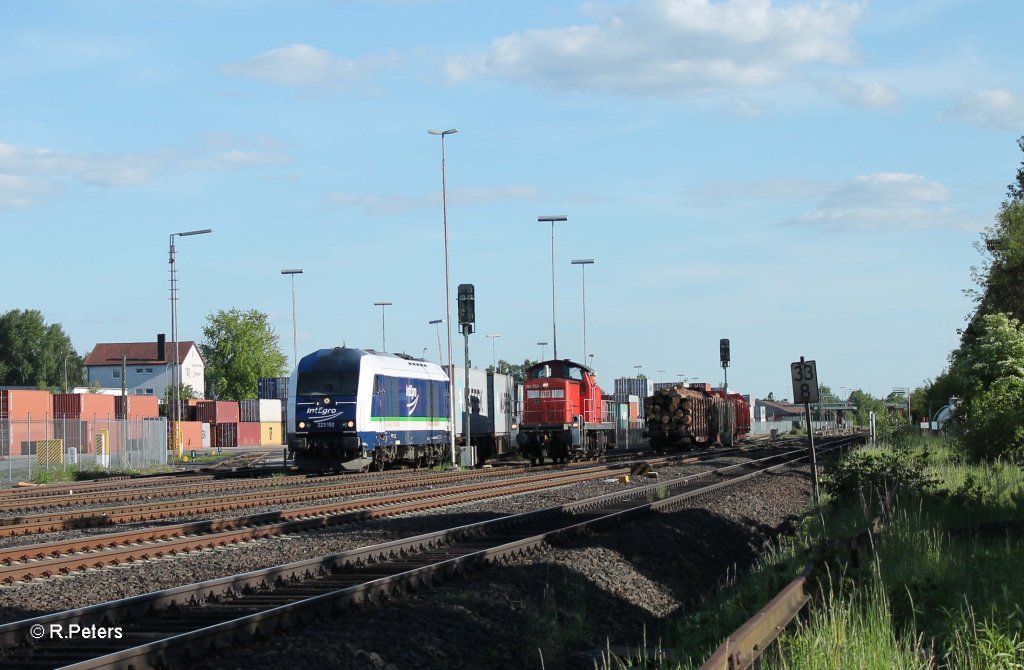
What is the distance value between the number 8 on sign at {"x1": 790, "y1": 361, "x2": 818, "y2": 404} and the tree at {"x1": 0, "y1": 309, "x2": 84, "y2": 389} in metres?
146

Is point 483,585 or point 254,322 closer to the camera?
point 483,585

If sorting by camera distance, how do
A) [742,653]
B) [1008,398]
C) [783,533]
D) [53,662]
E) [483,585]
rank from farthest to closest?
[1008,398]
[783,533]
[483,585]
[53,662]
[742,653]

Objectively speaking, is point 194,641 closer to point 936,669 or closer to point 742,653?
point 742,653

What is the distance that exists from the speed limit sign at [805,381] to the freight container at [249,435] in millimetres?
80449

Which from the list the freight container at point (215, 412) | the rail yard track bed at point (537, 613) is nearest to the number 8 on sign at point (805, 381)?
the rail yard track bed at point (537, 613)

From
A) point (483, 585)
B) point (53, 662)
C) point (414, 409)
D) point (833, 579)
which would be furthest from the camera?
point (414, 409)

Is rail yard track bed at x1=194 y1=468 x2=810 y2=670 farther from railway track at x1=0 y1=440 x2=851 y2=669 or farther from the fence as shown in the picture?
the fence

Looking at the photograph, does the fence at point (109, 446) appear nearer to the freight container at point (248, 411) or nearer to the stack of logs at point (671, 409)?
the stack of logs at point (671, 409)

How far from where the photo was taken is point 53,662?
8.37m

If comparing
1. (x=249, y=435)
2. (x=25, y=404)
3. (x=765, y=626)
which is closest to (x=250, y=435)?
(x=249, y=435)

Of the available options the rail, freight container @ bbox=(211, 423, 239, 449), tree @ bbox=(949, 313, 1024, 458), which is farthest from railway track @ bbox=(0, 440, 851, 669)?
freight container @ bbox=(211, 423, 239, 449)

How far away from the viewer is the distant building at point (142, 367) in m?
143

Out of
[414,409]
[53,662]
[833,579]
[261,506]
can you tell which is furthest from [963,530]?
[414,409]

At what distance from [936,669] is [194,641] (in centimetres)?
519
